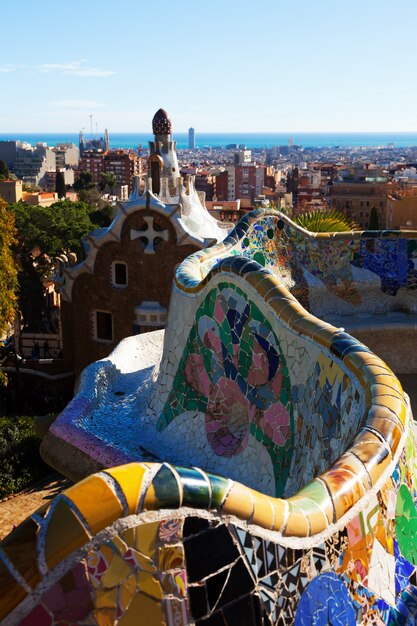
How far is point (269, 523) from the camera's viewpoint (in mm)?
2795

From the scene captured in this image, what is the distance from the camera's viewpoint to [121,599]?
8.21 ft

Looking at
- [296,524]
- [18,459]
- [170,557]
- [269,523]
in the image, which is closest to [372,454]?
[296,524]

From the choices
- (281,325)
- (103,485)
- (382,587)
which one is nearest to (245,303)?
(281,325)

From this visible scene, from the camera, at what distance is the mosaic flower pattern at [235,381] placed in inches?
205

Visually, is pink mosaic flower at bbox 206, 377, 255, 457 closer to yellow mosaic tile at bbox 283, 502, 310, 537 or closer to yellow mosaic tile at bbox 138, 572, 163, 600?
yellow mosaic tile at bbox 283, 502, 310, 537

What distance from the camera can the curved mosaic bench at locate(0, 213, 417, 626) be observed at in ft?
7.89

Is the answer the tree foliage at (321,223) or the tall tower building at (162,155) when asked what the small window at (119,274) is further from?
the tree foliage at (321,223)

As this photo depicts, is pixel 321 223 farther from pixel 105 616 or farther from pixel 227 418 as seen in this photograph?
pixel 105 616

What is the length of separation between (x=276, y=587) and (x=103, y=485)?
84 cm

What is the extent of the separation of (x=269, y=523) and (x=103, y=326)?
13787 millimetres

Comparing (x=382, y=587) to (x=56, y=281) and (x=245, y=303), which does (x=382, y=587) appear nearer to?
(x=245, y=303)

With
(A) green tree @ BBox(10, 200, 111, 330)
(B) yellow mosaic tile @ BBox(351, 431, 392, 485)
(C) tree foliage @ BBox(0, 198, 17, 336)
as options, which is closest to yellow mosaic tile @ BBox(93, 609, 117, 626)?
(B) yellow mosaic tile @ BBox(351, 431, 392, 485)

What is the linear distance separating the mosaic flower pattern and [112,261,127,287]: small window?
8923 millimetres

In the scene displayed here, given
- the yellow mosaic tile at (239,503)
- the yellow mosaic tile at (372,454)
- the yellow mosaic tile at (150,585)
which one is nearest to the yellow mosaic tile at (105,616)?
the yellow mosaic tile at (150,585)
